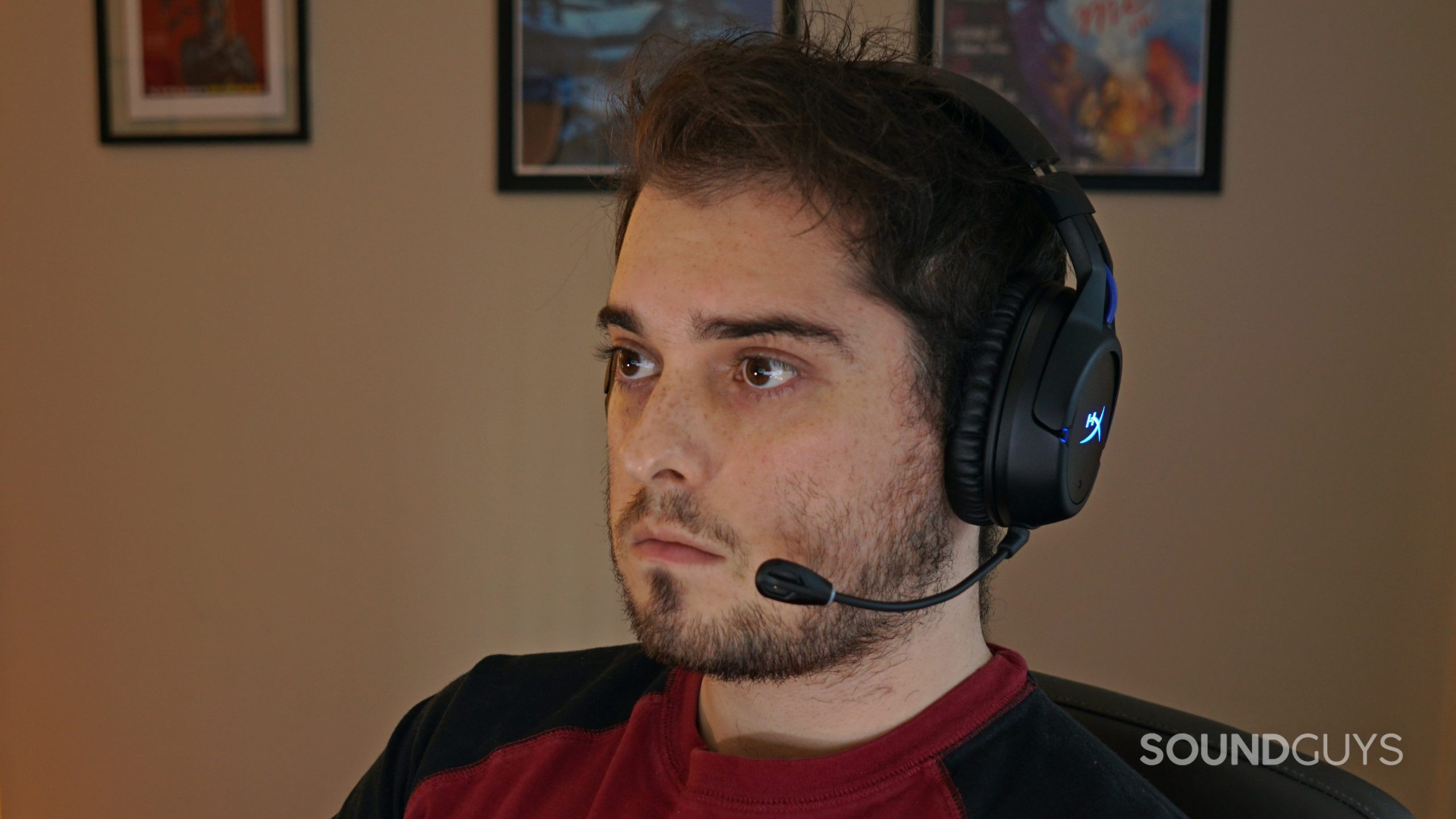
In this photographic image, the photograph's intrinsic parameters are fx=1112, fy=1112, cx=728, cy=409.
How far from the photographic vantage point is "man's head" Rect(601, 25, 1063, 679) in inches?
35.6

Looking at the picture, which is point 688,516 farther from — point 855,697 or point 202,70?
point 202,70

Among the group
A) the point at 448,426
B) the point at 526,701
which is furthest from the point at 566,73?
the point at 526,701

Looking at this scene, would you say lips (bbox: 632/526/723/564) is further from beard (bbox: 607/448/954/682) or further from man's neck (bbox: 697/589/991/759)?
man's neck (bbox: 697/589/991/759)

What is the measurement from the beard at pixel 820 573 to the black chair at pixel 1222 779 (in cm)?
26

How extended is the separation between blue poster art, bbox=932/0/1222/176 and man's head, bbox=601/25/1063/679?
2.85 feet

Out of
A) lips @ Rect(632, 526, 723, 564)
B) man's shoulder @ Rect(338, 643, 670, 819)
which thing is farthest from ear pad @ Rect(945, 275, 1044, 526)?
man's shoulder @ Rect(338, 643, 670, 819)


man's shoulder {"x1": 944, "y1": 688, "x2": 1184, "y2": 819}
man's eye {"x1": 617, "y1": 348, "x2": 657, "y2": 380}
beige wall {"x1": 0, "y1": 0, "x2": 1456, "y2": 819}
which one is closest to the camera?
man's shoulder {"x1": 944, "y1": 688, "x2": 1184, "y2": 819}

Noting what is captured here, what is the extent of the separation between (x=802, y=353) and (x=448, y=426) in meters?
1.25

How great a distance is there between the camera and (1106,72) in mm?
1767

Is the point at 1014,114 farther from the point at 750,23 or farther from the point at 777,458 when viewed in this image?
the point at 750,23

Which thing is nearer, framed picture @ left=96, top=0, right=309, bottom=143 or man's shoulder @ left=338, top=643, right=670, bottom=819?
man's shoulder @ left=338, top=643, right=670, bottom=819

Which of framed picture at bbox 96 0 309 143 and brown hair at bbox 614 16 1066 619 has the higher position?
framed picture at bbox 96 0 309 143

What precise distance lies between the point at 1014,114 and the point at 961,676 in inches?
19.4

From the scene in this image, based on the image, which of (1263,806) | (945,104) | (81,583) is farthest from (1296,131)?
(81,583)
